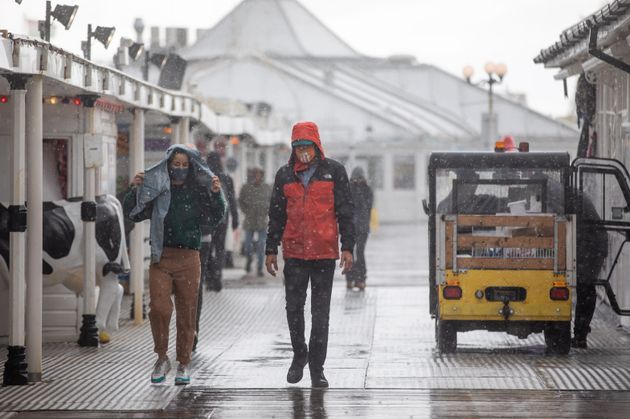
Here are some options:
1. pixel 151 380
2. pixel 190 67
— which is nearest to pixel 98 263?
pixel 151 380

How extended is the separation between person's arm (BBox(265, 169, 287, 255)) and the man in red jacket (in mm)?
11

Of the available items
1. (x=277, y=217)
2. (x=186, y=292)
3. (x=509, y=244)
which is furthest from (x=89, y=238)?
(x=509, y=244)

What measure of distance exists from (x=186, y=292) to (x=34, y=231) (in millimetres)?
1368

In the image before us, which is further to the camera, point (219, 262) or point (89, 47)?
point (219, 262)

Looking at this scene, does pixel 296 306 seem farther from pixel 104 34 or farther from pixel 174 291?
pixel 104 34

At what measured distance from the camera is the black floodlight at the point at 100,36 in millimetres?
13948

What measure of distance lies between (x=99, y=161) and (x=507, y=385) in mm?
4881

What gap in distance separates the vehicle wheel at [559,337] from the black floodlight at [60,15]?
5.04 metres

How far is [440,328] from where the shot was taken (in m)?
13.6

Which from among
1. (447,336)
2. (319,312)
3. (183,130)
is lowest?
(447,336)

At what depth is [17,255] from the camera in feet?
38.0

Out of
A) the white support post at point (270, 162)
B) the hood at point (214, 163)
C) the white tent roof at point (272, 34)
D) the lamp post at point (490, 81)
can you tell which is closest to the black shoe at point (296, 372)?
the hood at point (214, 163)

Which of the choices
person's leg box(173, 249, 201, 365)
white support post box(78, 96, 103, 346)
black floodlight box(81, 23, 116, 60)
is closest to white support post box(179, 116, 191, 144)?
black floodlight box(81, 23, 116, 60)

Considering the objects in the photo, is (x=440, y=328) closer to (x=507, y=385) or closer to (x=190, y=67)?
(x=507, y=385)
